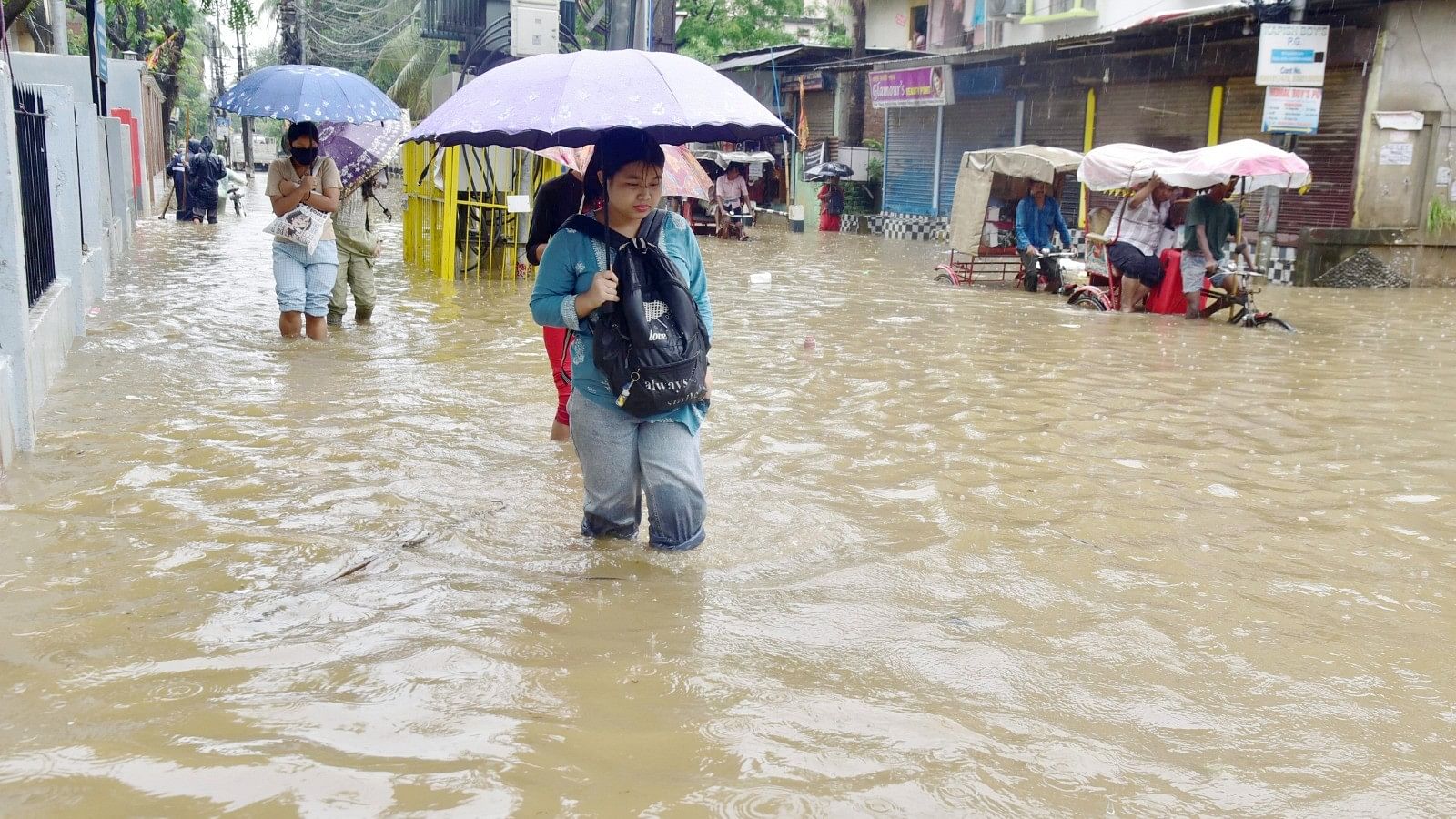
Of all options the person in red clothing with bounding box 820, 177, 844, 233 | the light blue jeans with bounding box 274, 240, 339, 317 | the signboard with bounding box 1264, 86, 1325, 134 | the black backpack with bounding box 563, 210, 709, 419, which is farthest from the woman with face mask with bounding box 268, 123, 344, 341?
the person in red clothing with bounding box 820, 177, 844, 233

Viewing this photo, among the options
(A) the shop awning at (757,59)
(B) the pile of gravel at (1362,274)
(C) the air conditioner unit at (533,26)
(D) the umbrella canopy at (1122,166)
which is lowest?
(B) the pile of gravel at (1362,274)

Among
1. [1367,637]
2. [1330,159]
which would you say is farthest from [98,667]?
[1330,159]

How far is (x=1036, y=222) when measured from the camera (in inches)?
600

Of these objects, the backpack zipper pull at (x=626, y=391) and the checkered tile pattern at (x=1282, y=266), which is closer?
the backpack zipper pull at (x=626, y=391)

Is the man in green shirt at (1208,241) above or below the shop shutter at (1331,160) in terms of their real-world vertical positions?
below

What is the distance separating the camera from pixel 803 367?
925cm

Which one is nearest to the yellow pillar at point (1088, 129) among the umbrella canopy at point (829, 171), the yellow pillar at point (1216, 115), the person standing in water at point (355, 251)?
the yellow pillar at point (1216, 115)

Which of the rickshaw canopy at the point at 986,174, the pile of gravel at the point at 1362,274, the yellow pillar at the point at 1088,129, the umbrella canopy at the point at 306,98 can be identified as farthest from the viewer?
the yellow pillar at the point at 1088,129

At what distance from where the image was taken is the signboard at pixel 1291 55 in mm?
16062

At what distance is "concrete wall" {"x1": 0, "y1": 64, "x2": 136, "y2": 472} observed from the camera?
5.71 meters

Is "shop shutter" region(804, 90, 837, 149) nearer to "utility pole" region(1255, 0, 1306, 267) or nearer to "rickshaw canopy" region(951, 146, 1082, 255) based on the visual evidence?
"utility pole" region(1255, 0, 1306, 267)

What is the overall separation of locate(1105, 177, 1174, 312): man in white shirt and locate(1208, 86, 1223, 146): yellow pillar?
717 cm

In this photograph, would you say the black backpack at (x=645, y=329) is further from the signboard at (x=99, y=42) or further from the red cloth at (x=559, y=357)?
the signboard at (x=99, y=42)

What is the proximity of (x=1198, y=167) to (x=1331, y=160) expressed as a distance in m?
6.67
